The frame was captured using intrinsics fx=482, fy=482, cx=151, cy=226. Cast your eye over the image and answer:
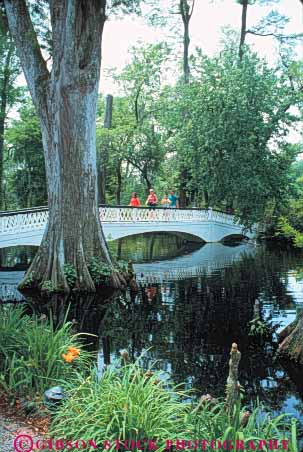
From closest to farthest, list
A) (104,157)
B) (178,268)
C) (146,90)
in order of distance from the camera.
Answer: (178,268), (104,157), (146,90)

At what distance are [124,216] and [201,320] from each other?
42.1 feet

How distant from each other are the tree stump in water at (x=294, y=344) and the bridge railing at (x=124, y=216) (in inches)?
437

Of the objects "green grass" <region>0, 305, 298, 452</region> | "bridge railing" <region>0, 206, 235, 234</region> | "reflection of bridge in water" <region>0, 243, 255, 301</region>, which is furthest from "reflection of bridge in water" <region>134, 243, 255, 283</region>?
"green grass" <region>0, 305, 298, 452</region>

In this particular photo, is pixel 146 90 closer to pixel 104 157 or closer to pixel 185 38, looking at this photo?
pixel 185 38

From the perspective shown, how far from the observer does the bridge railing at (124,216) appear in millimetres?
16641

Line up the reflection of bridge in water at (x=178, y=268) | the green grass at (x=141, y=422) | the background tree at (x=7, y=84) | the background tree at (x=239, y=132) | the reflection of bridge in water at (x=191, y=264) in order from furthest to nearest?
the background tree at (x=7, y=84) → the background tree at (x=239, y=132) → the reflection of bridge in water at (x=191, y=264) → the reflection of bridge in water at (x=178, y=268) → the green grass at (x=141, y=422)

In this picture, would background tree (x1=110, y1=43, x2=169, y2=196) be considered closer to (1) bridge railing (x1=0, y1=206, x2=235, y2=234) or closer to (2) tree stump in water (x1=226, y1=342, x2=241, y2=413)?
(1) bridge railing (x1=0, y1=206, x2=235, y2=234)

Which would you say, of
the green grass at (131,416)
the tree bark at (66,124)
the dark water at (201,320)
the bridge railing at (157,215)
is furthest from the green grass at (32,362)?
the bridge railing at (157,215)

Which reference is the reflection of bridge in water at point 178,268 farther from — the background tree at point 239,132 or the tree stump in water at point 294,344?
the tree stump in water at point 294,344

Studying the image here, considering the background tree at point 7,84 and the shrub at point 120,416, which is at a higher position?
the background tree at point 7,84

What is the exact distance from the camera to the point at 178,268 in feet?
60.0

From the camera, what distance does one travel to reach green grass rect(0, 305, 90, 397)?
15.4ft

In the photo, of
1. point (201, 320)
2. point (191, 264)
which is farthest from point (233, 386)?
point (191, 264)

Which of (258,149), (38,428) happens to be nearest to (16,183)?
(258,149)
